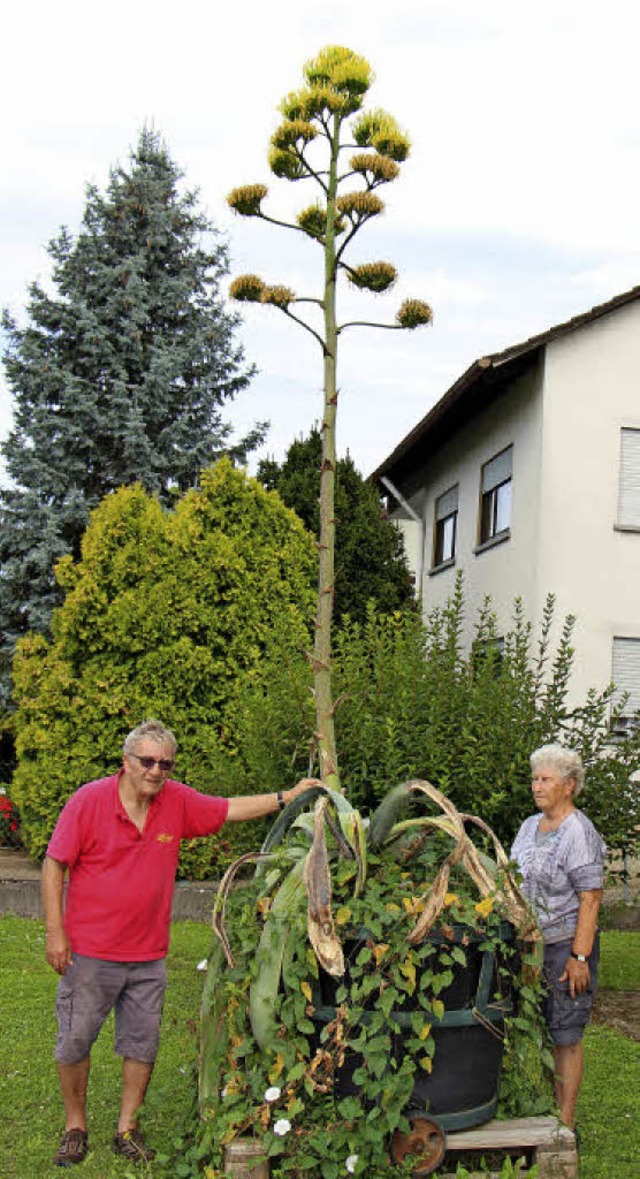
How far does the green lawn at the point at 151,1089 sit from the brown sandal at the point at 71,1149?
0.04 m

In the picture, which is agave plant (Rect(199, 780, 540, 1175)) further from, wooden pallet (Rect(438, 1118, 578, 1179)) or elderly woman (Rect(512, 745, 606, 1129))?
elderly woman (Rect(512, 745, 606, 1129))

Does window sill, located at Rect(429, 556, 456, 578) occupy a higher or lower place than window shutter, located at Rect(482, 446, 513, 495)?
lower

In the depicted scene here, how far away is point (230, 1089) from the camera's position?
11.8 ft

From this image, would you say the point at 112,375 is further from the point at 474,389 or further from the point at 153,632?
the point at 153,632

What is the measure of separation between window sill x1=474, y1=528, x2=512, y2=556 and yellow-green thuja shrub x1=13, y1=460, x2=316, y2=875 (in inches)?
199

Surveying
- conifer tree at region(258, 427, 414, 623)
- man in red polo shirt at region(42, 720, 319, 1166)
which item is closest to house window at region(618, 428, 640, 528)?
conifer tree at region(258, 427, 414, 623)

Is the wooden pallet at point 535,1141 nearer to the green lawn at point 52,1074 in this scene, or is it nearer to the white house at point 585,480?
the green lawn at point 52,1074

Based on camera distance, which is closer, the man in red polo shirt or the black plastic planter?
the black plastic planter

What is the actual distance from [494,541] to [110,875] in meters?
12.9

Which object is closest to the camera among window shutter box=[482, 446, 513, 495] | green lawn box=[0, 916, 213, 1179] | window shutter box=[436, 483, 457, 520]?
green lawn box=[0, 916, 213, 1179]

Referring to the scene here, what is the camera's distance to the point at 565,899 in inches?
181

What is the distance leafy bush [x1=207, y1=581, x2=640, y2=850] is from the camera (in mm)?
6980

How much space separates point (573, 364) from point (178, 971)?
→ 9455 mm

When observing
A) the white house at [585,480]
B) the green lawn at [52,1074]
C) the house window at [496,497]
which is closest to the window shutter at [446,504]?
the house window at [496,497]
